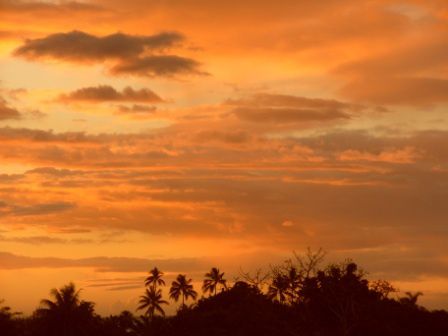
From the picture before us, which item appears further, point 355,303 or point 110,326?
point 110,326

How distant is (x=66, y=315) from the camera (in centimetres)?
8275

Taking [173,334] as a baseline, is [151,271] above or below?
above

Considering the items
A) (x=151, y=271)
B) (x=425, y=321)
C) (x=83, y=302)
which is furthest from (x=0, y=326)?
(x=151, y=271)

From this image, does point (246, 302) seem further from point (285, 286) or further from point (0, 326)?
point (0, 326)

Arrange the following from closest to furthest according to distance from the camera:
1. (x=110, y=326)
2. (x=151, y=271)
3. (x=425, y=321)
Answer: (x=425, y=321), (x=110, y=326), (x=151, y=271)

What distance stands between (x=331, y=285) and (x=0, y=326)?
3351 cm

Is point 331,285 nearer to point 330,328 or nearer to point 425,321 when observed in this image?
point 330,328

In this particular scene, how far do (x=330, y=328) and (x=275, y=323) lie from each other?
5526 mm

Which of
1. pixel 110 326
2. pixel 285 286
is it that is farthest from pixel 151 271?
pixel 285 286

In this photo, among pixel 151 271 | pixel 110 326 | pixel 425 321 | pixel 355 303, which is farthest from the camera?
pixel 151 271

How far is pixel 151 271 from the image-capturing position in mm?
165125

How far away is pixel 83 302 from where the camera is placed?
84.2 m

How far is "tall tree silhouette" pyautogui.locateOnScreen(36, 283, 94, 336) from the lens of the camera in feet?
271

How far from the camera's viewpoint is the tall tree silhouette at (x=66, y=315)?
82562mm
